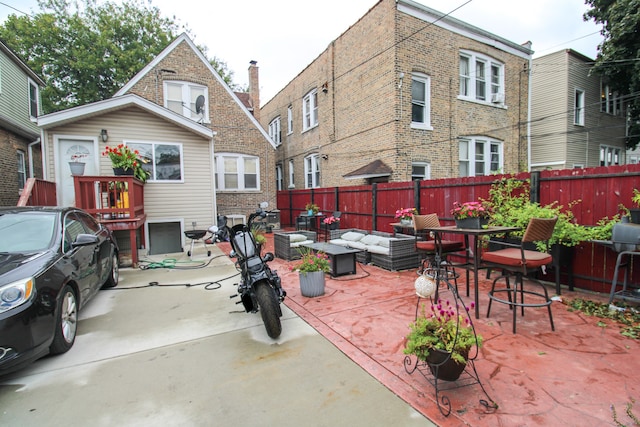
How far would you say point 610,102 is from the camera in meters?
15.3

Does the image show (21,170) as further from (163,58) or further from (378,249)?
(378,249)

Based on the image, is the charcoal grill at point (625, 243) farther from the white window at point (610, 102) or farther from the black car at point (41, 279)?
the white window at point (610, 102)

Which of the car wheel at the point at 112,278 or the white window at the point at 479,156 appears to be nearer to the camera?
the car wheel at the point at 112,278

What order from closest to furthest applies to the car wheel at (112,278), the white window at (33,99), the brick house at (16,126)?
the car wheel at (112,278) < the brick house at (16,126) < the white window at (33,99)

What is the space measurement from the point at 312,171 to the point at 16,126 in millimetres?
11491

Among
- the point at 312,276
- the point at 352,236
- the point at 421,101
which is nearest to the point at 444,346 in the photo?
the point at 312,276

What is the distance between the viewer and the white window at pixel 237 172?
43.1 ft

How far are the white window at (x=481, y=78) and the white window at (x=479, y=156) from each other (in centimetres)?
165

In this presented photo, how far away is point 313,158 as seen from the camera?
15.5 metres

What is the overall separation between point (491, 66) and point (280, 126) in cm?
1124

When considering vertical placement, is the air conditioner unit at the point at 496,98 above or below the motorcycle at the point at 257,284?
above

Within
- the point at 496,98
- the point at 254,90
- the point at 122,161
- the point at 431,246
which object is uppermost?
the point at 254,90

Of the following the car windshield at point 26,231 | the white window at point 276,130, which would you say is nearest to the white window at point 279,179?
the white window at point 276,130

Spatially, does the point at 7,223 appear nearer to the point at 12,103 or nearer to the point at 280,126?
the point at 12,103
